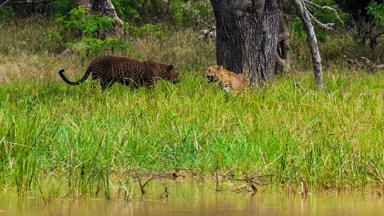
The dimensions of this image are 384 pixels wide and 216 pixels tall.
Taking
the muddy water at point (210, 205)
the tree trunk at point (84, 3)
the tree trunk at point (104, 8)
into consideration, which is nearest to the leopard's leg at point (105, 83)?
the muddy water at point (210, 205)

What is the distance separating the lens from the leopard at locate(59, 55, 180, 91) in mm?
16406

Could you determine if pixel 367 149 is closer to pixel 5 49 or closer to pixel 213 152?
pixel 213 152

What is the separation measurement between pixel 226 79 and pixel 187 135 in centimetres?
412

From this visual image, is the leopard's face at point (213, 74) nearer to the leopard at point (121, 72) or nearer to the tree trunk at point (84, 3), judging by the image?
the leopard at point (121, 72)

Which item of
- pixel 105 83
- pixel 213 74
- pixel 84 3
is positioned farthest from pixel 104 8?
pixel 213 74

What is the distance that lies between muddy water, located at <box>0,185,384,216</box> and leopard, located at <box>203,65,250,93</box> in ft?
19.4

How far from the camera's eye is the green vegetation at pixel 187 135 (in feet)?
30.3

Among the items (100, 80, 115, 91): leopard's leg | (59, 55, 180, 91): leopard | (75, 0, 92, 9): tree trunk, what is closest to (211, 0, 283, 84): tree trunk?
(59, 55, 180, 91): leopard

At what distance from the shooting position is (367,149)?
32.2 feet

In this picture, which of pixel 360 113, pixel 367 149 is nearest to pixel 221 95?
pixel 360 113

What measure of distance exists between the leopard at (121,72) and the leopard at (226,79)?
4.12 ft

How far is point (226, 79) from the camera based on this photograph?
14938 millimetres

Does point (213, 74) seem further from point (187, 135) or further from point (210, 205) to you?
point (210, 205)

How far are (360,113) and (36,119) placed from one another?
13.7 feet
